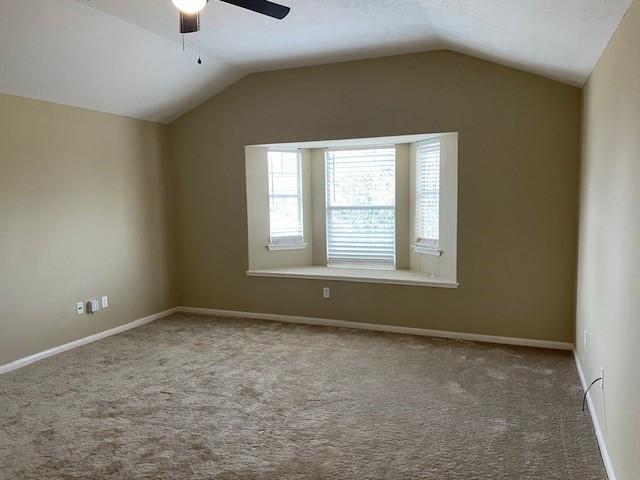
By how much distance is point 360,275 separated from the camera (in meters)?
5.09

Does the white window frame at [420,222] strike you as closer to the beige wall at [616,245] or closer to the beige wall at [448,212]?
the beige wall at [448,212]

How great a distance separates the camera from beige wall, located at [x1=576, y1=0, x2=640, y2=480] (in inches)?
79.7

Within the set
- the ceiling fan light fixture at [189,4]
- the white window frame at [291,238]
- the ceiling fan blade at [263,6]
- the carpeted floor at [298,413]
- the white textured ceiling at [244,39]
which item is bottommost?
the carpeted floor at [298,413]

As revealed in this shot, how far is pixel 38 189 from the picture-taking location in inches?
163

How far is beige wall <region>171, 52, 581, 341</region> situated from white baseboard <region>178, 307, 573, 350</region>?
2.3 inches

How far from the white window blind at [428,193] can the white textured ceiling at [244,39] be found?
1111mm

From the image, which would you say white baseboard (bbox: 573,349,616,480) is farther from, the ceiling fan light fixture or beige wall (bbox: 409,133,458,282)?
the ceiling fan light fixture

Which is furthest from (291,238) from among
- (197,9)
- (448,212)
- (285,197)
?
(197,9)

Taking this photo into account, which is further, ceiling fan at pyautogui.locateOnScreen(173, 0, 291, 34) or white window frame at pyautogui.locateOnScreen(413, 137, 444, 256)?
white window frame at pyautogui.locateOnScreen(413, 137, 444, 256)

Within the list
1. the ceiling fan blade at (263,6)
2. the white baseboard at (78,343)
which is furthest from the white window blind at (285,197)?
the ceiling fan blade at (263,6)

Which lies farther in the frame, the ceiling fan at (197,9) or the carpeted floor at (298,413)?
the carpeted floor at (298,413)

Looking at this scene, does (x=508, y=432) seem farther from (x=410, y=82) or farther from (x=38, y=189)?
(x=38, y=189)

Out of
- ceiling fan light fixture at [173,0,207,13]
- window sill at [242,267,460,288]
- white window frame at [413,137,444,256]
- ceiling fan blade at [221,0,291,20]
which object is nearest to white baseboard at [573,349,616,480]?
window sill at [242,267,460,288]

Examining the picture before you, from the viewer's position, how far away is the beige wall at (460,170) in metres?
4.12
